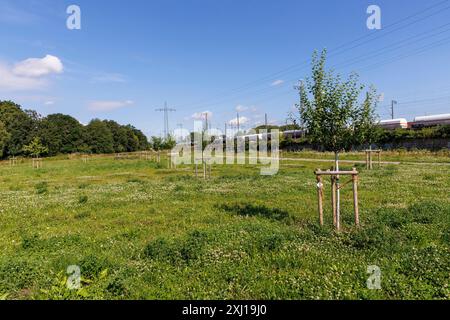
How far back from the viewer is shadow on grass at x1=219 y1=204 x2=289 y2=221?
1271 centimetres

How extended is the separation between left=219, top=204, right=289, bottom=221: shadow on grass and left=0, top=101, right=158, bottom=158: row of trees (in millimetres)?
77019

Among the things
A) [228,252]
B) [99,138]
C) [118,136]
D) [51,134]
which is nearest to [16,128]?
[51,134]

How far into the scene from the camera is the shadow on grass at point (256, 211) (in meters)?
12.7

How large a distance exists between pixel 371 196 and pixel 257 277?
1242 cm

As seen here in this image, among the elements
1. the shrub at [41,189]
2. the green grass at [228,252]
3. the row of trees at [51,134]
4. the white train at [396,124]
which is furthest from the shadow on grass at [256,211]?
the row of trees at [51,134]

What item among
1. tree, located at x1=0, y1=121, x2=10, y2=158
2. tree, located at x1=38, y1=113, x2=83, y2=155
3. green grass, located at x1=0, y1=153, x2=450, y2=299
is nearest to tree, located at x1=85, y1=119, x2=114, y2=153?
tree, located at x1=38, y1=113, x2=83, y2=155

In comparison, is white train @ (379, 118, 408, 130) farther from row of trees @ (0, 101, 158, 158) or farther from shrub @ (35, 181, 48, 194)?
shrub @ (35, 181, 48, 194)

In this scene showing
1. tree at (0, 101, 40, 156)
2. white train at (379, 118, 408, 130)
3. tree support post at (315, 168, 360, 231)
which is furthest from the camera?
tree at (0, 101, 40, 156)

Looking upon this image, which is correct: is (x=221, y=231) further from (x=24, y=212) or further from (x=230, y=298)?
(x=24, y=212)

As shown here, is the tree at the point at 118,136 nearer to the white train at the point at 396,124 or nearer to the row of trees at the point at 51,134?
the row of trees at the point at 51,134

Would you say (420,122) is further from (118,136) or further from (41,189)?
(118,136)

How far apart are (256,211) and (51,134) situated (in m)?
123

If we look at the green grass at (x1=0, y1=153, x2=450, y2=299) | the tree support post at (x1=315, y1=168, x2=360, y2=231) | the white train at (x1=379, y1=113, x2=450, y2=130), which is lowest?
the green grass at (x1=0, y1=153, x2=450, y2=299)

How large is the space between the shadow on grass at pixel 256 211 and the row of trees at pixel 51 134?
3032 inches
